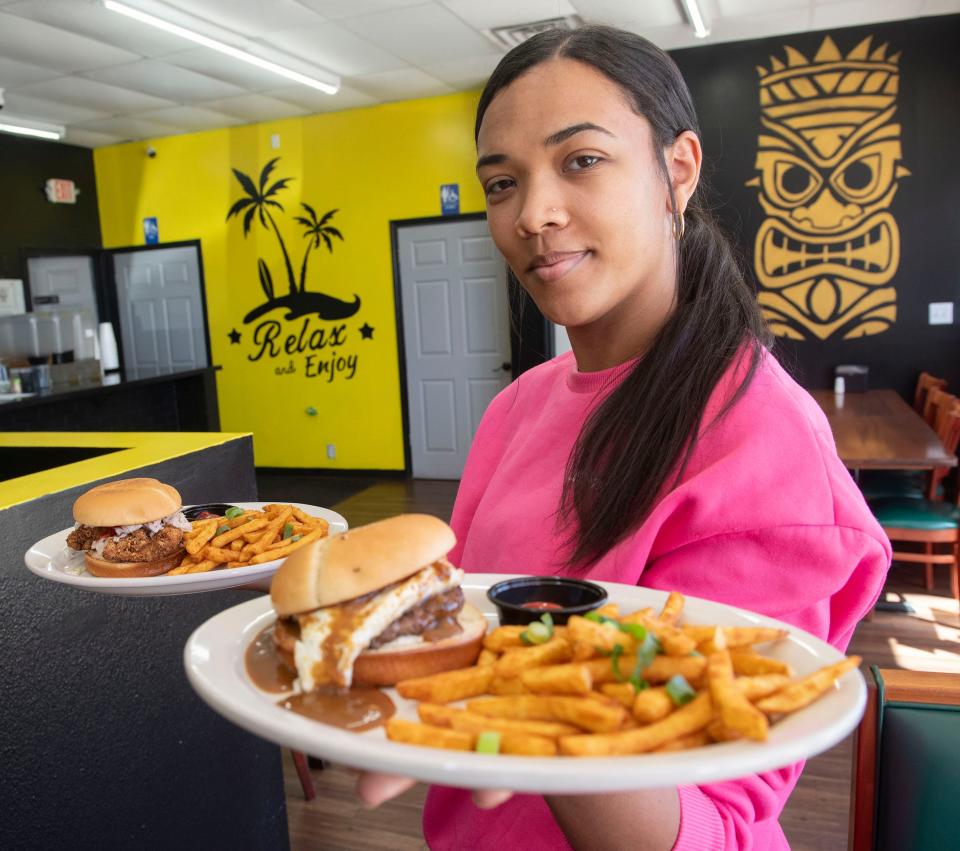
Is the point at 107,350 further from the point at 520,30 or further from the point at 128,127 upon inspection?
the point at 520,30

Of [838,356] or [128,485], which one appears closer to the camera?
[128,485]

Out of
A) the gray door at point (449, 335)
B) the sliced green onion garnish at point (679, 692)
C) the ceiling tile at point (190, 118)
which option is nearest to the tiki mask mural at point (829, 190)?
the gray door at point (449, 335)

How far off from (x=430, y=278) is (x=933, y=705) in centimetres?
726

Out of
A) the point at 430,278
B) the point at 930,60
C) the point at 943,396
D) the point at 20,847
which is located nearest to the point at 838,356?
the point at 943,396

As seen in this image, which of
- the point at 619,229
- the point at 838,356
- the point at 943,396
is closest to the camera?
the point at 619,229

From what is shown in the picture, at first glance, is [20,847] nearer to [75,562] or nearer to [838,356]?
[75,562]

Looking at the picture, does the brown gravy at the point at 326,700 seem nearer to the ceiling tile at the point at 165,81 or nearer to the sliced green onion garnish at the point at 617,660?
the sliced green onion garnish at the point at 617,660

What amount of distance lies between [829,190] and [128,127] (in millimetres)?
6775

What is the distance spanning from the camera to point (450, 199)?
7.86 m

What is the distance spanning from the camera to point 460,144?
7758mm

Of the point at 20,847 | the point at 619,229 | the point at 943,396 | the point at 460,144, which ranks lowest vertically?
the point at 20,847

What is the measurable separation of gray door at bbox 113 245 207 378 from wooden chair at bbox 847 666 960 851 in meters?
8.84

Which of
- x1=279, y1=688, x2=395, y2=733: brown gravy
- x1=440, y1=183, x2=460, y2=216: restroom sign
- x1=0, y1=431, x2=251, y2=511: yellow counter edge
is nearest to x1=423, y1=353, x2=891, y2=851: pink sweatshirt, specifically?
x1=279, y1=688, x2=395, y2=733: brown gravy

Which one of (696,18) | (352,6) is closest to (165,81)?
(352,6)
